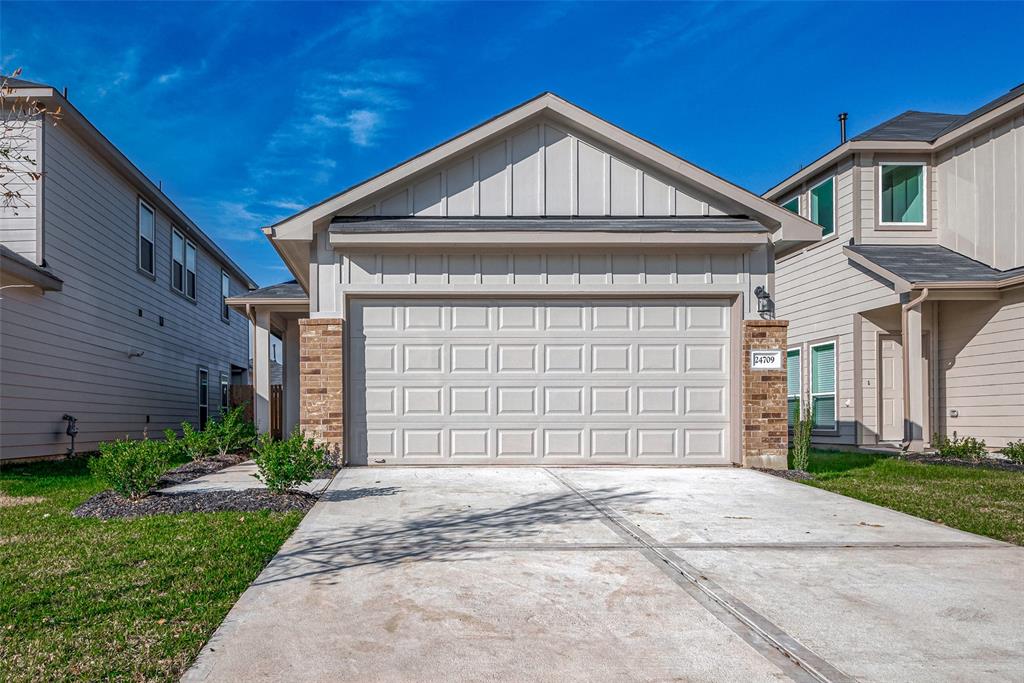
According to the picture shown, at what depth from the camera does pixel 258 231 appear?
29.0 feet

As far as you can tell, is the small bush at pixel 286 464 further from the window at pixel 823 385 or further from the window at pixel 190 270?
the window at pixel 190 270

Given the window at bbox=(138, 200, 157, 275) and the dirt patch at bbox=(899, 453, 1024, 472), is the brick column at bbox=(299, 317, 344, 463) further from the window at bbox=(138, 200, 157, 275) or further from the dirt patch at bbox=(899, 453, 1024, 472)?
the dirt patch at bbox=(899, 453, 1024, 472)

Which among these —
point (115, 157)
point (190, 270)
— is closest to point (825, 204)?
point (115, 157)

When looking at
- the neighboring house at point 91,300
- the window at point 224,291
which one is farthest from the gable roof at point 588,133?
the window at point 224,291

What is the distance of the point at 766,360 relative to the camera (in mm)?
8891

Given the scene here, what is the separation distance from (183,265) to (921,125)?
57.5 ft

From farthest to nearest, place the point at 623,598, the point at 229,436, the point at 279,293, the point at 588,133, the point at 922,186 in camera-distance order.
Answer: the point at 922,186 < the point at 279,293 < the point at 229,436 < the point at 588,133 < the point at 623,598

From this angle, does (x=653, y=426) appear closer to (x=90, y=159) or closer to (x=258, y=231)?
(x=258, y=231)

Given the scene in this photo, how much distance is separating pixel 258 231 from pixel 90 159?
565cm

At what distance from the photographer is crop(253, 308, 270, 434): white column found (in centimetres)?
1190

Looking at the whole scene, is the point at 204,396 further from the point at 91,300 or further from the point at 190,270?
the point at 91,300

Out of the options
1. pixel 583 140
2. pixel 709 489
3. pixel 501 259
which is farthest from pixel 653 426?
pixel 583 140

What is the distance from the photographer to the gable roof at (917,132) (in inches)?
446

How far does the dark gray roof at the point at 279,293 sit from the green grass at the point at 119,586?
6.03 metres
